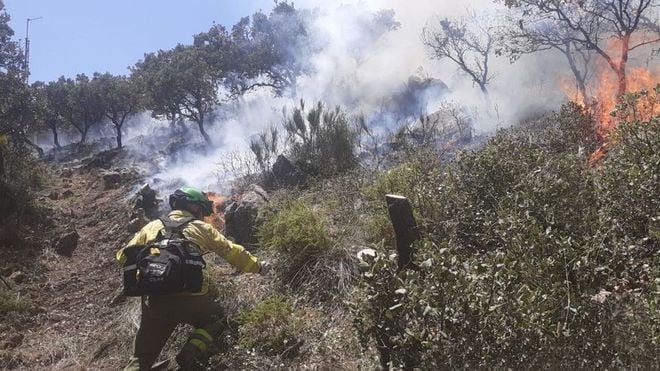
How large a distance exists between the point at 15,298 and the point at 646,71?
15642mm

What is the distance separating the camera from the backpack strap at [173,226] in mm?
3963

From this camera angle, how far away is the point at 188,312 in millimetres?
3973

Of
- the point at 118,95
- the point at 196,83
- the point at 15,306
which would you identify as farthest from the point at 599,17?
the point at 118,95

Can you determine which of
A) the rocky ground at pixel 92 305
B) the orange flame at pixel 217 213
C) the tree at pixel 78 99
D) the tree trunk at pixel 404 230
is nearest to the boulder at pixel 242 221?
the rocky ground at pixel 92 305

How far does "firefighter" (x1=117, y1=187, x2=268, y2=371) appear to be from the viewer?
3814 mm

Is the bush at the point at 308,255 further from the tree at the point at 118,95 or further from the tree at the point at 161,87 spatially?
the tree at the point at 118,95

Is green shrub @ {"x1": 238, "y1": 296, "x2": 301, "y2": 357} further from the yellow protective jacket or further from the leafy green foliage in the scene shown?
the leafy green foliage

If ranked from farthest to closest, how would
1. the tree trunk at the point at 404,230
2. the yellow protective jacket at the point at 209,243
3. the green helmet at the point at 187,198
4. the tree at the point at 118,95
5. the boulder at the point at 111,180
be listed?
the tree at the point at 118,95, the boulder at the point at 111,180, the green helmet at the point at 187,198, the yellow protective jacket at the point at 209,243, the tree trunk at the point at 404,230

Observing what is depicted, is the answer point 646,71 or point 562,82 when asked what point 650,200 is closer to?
point 646,71

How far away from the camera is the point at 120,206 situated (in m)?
11.2

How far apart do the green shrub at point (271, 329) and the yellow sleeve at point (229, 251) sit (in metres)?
0.36

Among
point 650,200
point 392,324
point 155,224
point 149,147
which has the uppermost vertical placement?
point 149,147

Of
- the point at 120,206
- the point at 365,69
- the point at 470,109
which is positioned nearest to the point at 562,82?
the point at 470,109

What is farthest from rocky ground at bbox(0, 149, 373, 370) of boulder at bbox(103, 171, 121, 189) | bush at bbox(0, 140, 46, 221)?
boulder at bbox(103, 171, 121, 189)
